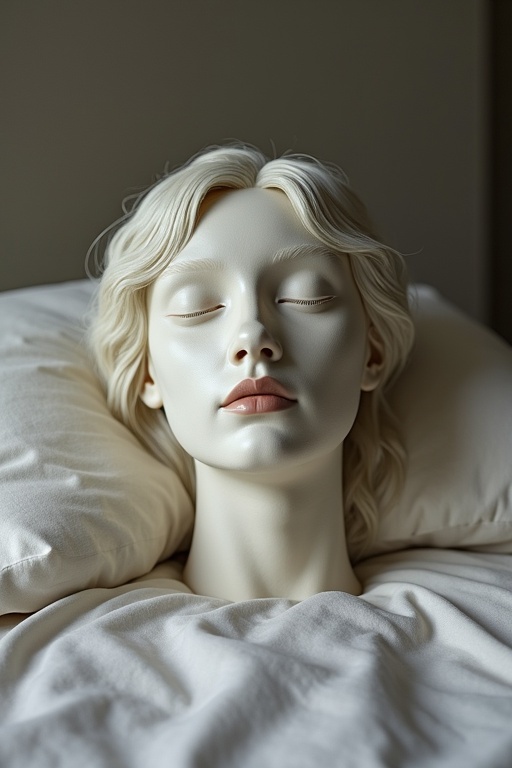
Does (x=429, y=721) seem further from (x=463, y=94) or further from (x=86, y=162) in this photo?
(x=463, y=94)

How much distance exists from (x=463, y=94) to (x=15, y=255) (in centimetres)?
117

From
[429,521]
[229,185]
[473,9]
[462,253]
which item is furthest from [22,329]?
[473,9]

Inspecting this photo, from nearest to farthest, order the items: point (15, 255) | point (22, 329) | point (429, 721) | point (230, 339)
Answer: point (429, 721) < point (230, 339) < point (22, 329) < point (15, 255)

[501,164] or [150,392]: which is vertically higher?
[501,164]

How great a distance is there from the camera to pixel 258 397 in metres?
1.15

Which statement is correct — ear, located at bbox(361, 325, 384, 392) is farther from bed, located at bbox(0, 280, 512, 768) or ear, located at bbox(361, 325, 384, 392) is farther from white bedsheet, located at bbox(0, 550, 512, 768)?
white bedsheet, located at bbox(0, 550, 512, 768)

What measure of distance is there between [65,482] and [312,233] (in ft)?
1.56

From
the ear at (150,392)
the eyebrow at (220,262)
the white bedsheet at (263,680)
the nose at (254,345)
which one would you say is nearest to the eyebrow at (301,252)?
the eyebrow at (220,262)

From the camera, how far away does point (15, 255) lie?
6.10ft

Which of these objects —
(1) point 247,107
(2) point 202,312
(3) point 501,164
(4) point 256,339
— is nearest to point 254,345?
(4) point 256,339

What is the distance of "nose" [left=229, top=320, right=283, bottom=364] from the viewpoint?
1.14 m

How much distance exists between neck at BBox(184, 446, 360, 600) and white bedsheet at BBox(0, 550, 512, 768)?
0.08 meters

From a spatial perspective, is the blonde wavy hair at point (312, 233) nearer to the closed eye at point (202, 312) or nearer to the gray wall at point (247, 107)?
the closed eye at point (202, 312)

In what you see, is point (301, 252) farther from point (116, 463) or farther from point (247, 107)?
point (247, 107)
